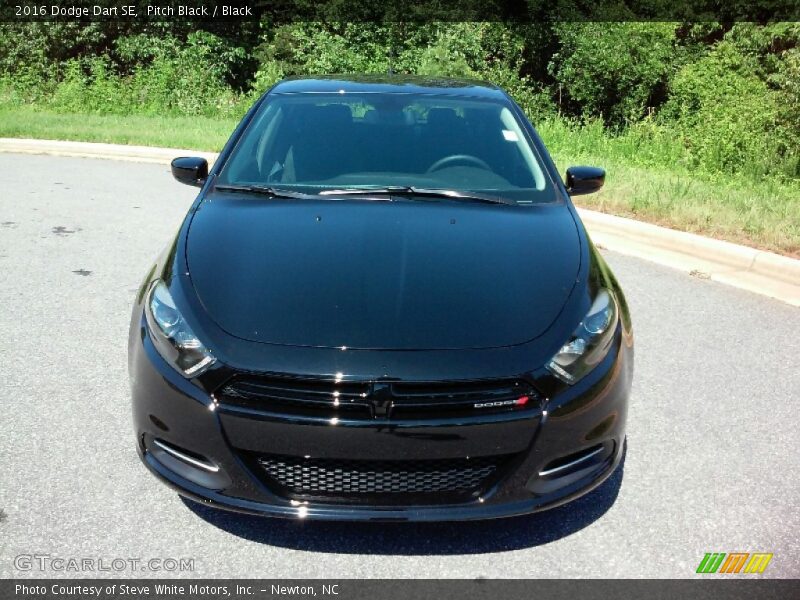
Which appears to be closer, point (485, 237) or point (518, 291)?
point (518, 291)

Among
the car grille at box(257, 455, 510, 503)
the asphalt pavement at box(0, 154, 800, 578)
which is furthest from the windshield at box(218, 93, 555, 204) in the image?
the car grille at box(257, 455, 510, 503)

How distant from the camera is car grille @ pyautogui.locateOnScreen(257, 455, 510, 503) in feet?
9.02

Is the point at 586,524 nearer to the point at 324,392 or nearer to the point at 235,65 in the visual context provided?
the point at 324,392

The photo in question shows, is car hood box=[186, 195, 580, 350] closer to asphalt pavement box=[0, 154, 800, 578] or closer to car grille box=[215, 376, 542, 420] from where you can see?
car grille box=[215, 376, 542, 420]

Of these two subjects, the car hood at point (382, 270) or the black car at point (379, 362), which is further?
the car hood at point (382, 270)

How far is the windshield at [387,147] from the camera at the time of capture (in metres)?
4.15

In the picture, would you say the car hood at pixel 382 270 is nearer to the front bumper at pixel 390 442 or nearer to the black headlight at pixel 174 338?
the black headlight at pixel 174 338

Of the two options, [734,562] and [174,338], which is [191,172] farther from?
[734,562]

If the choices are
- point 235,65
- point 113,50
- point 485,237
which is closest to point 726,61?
point 235,65

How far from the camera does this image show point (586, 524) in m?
3.20

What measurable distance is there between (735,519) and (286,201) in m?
2.26

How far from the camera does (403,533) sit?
3.09 m

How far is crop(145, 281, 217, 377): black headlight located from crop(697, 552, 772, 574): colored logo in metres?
1.81

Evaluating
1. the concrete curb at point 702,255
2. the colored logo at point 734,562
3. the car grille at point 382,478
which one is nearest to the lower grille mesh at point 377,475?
the car grille at point 382,478
